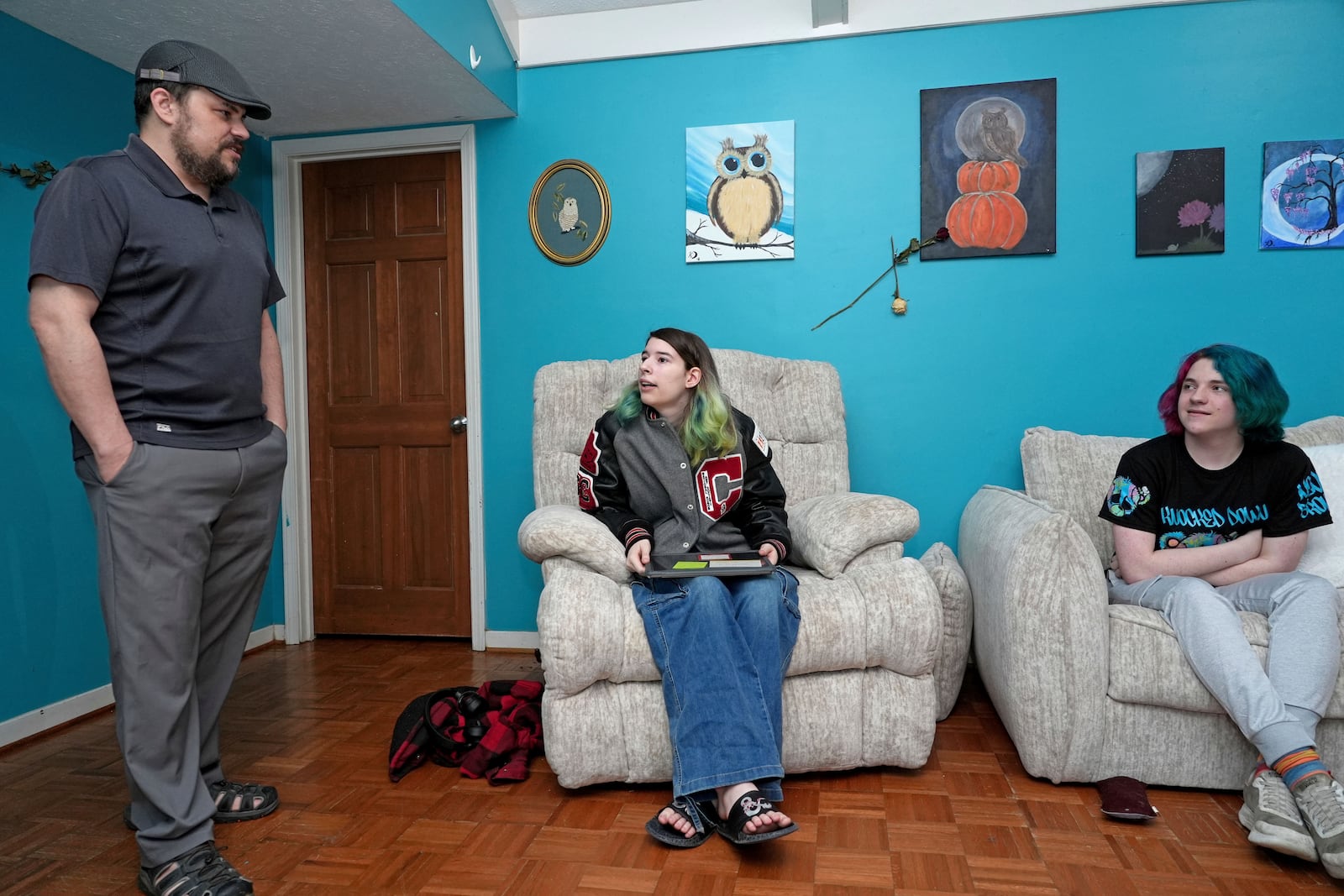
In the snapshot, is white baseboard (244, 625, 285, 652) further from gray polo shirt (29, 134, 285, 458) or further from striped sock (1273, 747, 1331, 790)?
striped sock (1273, 747, 1331, 790)

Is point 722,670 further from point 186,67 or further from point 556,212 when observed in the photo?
point 556,212

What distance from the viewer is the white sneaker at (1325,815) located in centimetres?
150

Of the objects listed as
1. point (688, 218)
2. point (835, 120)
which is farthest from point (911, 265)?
point (688, 218)

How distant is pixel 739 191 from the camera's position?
9.50 ft

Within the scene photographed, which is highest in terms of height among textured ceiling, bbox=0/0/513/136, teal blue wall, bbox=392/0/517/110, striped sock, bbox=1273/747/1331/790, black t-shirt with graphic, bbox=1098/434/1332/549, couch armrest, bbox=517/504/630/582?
teal blue wall, bbox=392/0/517/110

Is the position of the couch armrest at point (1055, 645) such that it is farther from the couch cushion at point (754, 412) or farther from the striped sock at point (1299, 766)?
the couch cushion at point (754, 412)

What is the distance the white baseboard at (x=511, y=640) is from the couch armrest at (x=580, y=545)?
3.87 feet

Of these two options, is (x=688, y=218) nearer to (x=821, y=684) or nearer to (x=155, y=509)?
(x=821, y=684)

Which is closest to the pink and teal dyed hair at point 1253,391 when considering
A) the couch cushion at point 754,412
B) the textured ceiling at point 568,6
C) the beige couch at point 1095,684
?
the beige couch at point 1095,684

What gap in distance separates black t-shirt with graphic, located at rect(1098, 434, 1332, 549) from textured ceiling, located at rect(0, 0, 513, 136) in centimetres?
217

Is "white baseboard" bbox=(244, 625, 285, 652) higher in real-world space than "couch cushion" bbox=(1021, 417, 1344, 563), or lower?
lower

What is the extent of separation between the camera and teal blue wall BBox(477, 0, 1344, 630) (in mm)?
2623

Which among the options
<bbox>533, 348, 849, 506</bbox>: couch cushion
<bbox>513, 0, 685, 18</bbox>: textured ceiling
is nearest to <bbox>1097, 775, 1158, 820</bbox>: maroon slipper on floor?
<bbox>533, 348, 849, 506</bbox>: couch cushion

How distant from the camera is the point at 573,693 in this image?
1.89m
